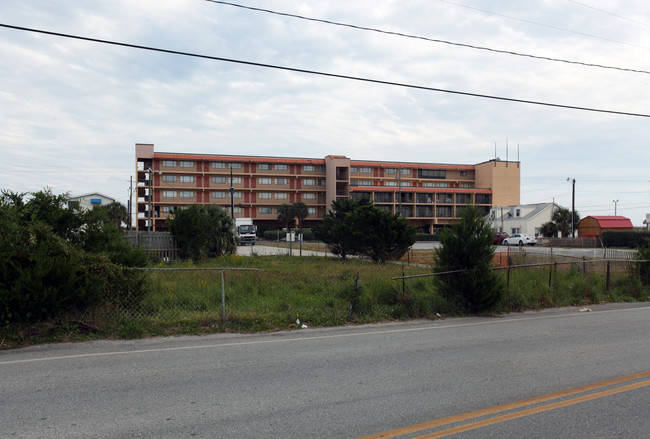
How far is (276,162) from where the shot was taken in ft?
263

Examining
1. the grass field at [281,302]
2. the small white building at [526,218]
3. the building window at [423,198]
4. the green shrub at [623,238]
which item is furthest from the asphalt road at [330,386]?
the building window at [423,198]

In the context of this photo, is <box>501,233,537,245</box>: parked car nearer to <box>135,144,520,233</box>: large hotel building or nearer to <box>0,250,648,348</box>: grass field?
<box>135,144,520,233</box>: large hotel building

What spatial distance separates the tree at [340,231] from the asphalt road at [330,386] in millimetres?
18521

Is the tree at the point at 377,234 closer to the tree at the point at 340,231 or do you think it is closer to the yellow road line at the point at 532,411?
the tree at the point at 340,231

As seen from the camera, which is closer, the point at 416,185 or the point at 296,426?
the point at 296,426

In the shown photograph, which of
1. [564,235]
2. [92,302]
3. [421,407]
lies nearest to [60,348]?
[92,302]

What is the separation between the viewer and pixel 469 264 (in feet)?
38.2

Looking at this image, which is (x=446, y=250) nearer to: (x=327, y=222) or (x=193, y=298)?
(x=193, y=298)

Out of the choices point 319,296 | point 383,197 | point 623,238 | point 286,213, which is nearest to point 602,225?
point 623,238

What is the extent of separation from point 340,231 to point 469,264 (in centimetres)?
1649

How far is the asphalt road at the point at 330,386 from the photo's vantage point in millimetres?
4395

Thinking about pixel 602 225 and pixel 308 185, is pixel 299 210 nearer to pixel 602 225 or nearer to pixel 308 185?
pixel 308 185

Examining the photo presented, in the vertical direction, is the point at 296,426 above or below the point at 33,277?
below

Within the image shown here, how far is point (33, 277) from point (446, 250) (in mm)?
9044
